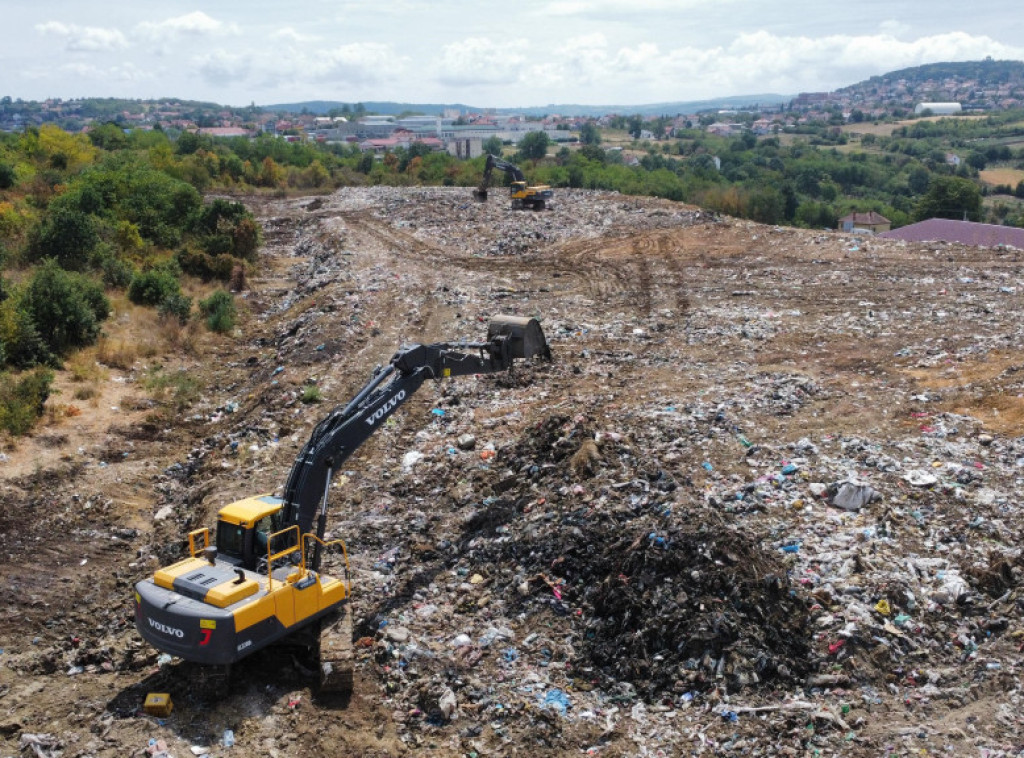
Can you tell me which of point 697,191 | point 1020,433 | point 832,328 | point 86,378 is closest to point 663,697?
point 1020,433

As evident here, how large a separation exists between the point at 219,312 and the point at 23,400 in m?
6.74

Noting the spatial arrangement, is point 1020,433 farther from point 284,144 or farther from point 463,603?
point 284,144

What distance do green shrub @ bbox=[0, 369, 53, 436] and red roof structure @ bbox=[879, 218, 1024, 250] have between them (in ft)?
71.9

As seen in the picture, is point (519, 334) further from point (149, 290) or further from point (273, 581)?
point (149, 290)

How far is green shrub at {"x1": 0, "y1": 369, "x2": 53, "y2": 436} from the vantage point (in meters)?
12.4

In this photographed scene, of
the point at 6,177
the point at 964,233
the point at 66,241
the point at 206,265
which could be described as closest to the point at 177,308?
the point at 66,241

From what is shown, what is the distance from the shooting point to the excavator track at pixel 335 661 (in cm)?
696

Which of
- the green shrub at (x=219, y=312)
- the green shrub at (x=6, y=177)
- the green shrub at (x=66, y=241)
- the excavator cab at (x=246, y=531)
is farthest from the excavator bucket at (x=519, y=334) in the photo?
the green shrub at (x=6, y=177)

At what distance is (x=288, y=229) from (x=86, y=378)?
1934 cm

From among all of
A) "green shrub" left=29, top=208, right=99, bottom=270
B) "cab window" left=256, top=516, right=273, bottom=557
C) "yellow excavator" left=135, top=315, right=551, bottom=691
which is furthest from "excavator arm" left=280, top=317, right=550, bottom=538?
"green shrub" left=29, top=208, right=99, bottom=270

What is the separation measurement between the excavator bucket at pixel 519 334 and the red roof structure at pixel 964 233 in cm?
1745

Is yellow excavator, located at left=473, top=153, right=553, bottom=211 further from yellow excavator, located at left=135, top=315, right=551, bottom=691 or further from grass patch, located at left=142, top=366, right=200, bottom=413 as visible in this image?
yellow excavator, located at left=135, top=315, right=551, bottom=691

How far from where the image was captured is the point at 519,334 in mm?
10594

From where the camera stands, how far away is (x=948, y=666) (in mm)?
6789
